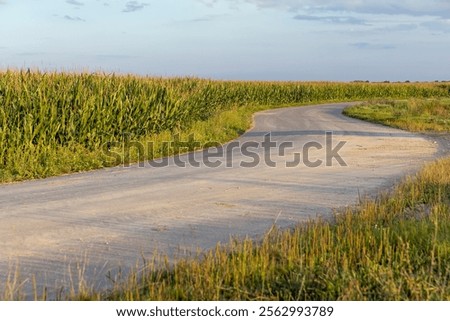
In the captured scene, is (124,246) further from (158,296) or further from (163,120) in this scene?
(163,120)

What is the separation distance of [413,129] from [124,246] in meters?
21.6
